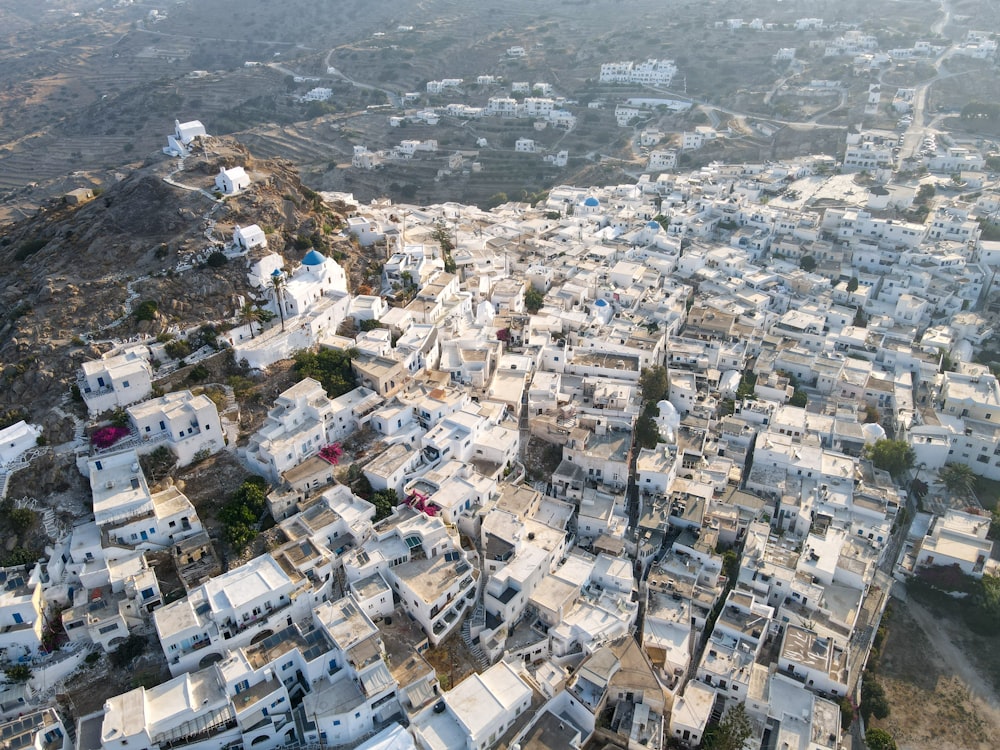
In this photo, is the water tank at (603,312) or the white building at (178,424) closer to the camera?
the white building at (178,424)

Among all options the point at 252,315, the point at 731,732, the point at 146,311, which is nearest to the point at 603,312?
the point at 252,315

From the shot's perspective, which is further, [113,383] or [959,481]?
[959,481]

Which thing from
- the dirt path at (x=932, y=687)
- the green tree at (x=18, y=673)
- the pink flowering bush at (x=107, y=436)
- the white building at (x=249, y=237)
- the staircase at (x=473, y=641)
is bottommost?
the dirt path at (x=932, y=687)

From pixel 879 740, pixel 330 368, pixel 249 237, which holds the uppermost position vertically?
pixel 249 237

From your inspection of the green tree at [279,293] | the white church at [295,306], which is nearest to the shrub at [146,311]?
the white church at [295,306]

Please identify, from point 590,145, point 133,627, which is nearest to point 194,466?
point 133,627

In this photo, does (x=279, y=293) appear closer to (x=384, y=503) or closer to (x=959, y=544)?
(x=384, y=503)

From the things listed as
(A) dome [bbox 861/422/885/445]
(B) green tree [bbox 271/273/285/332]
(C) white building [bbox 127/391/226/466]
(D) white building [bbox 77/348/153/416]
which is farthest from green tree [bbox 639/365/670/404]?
(D) white building [bbox 77/348/153/416]

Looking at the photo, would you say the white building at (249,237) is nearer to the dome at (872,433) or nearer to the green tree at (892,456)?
the dome at (872,433)
